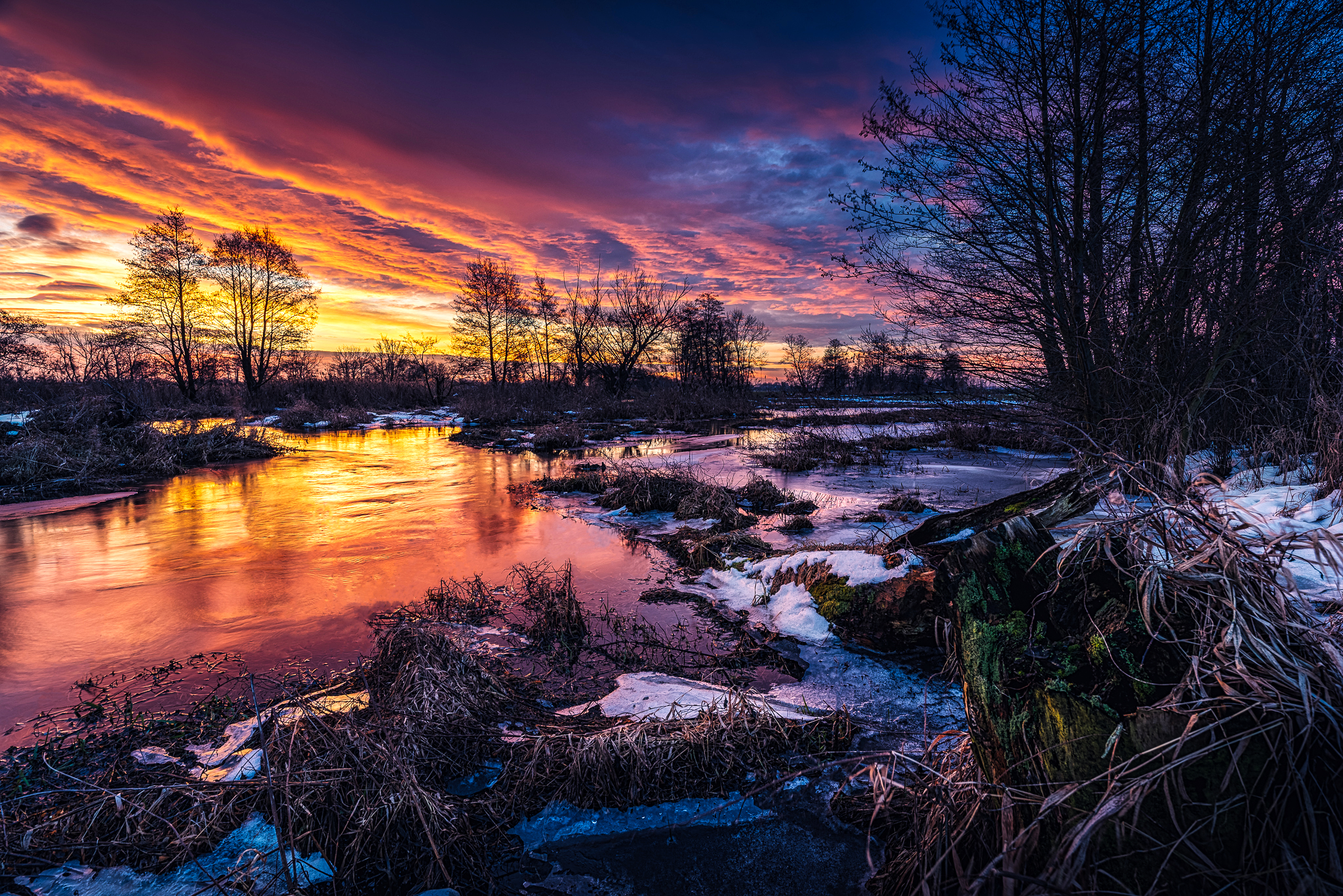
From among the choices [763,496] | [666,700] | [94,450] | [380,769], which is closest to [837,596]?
[666,700]

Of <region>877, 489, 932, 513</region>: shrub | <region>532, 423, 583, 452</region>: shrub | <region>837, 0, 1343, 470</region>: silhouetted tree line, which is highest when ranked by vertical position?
<region>837, 0, 1343, 470</region>: silhouetted tree line

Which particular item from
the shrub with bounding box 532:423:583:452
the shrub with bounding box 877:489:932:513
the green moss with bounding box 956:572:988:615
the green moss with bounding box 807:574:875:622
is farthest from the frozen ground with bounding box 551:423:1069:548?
the green moss with bounding box 956:572:988:615

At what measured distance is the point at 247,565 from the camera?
7121mm

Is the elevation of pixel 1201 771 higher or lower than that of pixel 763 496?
higher

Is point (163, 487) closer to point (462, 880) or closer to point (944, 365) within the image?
point (462, 880)

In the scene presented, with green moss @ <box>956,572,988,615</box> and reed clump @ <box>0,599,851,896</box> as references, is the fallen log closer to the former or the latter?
green moss @ <box>956,572,988,615</box>

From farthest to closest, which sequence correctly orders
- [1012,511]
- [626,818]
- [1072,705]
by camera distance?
[1012,511]
[626,818]
[1072,705]

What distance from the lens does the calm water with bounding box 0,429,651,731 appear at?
187 inches

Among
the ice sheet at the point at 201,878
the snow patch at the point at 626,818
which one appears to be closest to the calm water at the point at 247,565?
the ice sheet at the point at 201,878

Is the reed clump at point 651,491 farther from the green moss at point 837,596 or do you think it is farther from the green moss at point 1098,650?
the green moss at point 1098,650

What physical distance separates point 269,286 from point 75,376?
1310cm

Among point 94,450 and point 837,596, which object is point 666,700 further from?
point 94,450

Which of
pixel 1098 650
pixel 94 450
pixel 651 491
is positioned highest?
pixel 1098 650

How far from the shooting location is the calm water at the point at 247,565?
4.76 m
